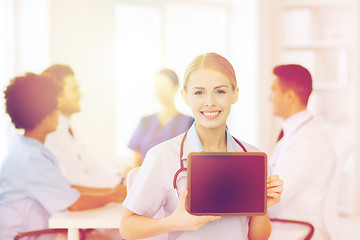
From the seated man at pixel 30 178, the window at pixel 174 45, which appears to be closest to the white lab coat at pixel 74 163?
the seated man at pixel 30 178

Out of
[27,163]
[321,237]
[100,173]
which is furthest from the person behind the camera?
[100,173]

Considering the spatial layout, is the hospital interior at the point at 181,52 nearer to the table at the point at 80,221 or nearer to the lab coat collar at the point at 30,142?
the lab coat collar at the point at 30,142

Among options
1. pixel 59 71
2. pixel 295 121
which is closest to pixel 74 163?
pixel 59 71

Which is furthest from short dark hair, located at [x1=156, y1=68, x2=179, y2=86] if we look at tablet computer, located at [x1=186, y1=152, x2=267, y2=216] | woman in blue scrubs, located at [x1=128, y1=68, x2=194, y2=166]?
tablet computer, located at [x1=186, y1=152, x2=267, y2=216]

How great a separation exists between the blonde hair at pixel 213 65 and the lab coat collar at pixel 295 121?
47.9 inches

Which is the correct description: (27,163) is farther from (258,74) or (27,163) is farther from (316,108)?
(316,108)

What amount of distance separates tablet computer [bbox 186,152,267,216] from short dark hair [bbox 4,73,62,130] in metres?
1.16

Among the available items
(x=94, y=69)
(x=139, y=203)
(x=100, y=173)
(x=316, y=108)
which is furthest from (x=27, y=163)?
(x=316, y=108)

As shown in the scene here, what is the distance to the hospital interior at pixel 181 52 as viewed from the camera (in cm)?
386

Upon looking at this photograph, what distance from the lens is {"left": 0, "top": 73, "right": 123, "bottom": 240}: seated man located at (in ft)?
6.35

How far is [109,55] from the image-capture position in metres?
4.14

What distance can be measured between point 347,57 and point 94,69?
2605 millimetres

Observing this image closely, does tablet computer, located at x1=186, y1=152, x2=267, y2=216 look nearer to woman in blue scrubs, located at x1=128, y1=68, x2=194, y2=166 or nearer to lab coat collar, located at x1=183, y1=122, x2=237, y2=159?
lab coat collar, located at x1=183, y1=122, x2=237, y2=159

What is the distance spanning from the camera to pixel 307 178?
2182 mm
